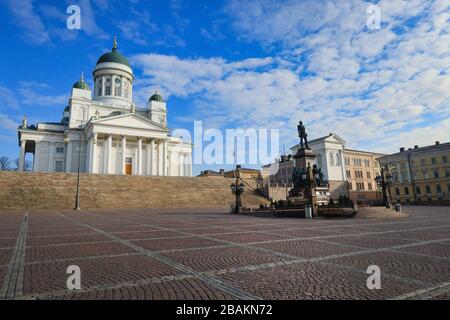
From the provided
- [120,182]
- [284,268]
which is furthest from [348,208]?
[120,182]

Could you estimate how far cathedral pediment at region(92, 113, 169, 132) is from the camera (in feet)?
185

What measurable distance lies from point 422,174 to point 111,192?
5788cm

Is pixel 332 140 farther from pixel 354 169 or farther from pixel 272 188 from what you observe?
pixel 272 188

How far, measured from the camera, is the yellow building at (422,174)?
175 feet

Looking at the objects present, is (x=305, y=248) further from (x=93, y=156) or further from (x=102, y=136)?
(x=102, y=136)

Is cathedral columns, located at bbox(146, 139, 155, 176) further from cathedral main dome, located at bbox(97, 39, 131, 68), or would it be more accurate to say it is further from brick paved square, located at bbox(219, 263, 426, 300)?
brick paved square, located at bbox(219, 263, 426, 300)

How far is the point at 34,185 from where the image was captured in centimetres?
3341

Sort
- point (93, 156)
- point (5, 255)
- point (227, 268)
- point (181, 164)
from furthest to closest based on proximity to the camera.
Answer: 1. point (181, 164)
2. point (93, 156)
3. point (5, 255)
4. point (227, 268)

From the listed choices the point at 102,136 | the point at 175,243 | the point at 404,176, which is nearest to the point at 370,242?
the point at 175,243

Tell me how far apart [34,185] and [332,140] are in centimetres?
6639

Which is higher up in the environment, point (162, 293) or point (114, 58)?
point (114, 58)

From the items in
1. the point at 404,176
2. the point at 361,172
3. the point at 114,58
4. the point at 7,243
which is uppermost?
the point at 114,58

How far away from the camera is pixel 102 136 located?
59156mm
